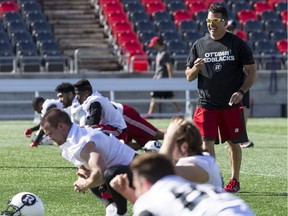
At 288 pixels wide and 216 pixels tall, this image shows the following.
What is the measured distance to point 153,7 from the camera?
30.6m

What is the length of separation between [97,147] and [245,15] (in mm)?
22914

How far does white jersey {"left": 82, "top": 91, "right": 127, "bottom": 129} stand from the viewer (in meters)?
12.6

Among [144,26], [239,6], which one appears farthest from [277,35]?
[144,26]

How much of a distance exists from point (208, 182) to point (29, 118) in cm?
1820

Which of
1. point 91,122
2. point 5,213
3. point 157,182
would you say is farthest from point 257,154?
point 157,182

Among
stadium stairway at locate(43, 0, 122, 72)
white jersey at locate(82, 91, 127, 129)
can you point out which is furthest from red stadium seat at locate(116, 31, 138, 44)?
white jersey at locate(82, 91, 127, 129)

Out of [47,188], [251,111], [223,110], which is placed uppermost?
[223,110]

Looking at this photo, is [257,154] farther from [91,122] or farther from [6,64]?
[6,64]

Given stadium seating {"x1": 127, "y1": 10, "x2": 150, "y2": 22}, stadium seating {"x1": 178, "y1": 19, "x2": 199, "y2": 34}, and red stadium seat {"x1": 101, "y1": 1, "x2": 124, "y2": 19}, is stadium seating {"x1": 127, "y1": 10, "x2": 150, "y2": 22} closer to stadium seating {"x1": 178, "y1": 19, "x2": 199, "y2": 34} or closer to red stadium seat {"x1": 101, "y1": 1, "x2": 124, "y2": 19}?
red stadium seat {"x1": 101, "y1": 1, "x2": 124, "y2": 19}

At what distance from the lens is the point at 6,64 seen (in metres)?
25.5

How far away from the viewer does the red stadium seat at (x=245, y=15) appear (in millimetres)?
30812

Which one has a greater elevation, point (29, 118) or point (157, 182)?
point (157, 182)

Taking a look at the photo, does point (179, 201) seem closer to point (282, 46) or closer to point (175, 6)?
point (282, 46)

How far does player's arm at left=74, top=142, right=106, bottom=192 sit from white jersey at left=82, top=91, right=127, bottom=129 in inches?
165
